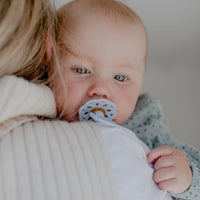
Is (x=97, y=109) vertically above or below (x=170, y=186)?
above

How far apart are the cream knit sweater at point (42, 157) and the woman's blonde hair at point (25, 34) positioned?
0.06 m

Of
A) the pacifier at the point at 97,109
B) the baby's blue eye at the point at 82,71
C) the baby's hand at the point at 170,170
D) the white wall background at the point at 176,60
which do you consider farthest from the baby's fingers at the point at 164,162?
the white wall background at the point at 176,60

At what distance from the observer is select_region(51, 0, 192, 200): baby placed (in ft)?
2.25

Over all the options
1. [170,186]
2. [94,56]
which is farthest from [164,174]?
[94,56]

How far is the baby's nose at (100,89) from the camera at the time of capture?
2.24ft

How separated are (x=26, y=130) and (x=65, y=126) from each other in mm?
76

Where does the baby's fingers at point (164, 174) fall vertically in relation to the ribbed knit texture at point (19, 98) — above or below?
below

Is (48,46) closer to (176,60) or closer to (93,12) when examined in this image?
(93,12)

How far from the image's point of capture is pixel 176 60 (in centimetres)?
135

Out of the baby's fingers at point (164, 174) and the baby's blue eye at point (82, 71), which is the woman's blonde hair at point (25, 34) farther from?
the baby's fingers at point (164, 174)

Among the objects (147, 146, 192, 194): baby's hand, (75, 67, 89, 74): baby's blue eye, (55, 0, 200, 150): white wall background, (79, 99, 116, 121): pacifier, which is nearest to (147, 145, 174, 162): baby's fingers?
(147, 146, 192, 194): baby's hand

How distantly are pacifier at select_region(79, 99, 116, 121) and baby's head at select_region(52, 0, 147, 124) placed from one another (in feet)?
0.08

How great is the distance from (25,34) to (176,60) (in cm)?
92


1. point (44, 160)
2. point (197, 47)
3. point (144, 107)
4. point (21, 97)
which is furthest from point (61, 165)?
point (197, 47)
